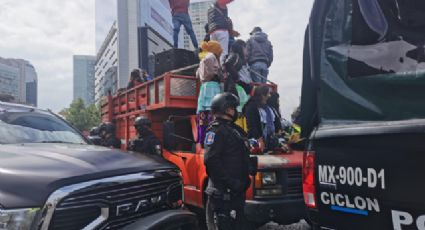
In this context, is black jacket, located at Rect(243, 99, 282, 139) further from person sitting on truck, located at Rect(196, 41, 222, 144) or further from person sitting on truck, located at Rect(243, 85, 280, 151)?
person sitting on truck, located at Rect(196, 41, 222, 144)

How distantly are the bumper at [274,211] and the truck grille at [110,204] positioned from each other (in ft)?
4.84

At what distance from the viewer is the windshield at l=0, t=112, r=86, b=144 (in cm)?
345

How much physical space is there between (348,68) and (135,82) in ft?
20.7

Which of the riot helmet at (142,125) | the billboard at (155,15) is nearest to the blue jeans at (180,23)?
the riot helmet at (142,125)

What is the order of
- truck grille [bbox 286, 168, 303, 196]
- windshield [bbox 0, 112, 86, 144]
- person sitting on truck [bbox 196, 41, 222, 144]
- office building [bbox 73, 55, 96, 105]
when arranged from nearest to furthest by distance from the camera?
windshield [bbox 0, 112, 86, 144] → truck grille [bbox 286, 168, 303, 196] → person sitting on truck [bbox 196, 41, 222, 144] → office building [bbox 73, 55, 96, 105]

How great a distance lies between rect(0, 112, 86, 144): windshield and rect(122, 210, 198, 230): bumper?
54.7 inches

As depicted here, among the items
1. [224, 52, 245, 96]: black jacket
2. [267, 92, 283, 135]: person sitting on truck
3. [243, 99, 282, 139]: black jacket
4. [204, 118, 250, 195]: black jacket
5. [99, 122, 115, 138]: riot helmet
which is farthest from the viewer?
[99, 122, 115, 138]: riot helmet

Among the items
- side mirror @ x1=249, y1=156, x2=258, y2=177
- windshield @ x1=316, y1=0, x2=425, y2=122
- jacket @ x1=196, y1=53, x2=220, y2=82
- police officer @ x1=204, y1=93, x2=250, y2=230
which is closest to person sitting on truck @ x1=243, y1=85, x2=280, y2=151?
jacket @ x1=196, y1=53, x2=220, y2=82

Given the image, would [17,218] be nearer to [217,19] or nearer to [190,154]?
[190,154]

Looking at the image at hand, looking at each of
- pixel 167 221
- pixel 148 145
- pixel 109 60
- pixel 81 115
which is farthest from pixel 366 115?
pixel 109 60

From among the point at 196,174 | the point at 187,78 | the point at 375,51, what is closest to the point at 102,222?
the point at 375,51

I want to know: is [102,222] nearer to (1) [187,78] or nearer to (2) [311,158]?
(2) [311,158]

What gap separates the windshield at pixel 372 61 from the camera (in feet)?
6.59

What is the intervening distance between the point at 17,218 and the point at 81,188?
1.27 ft
